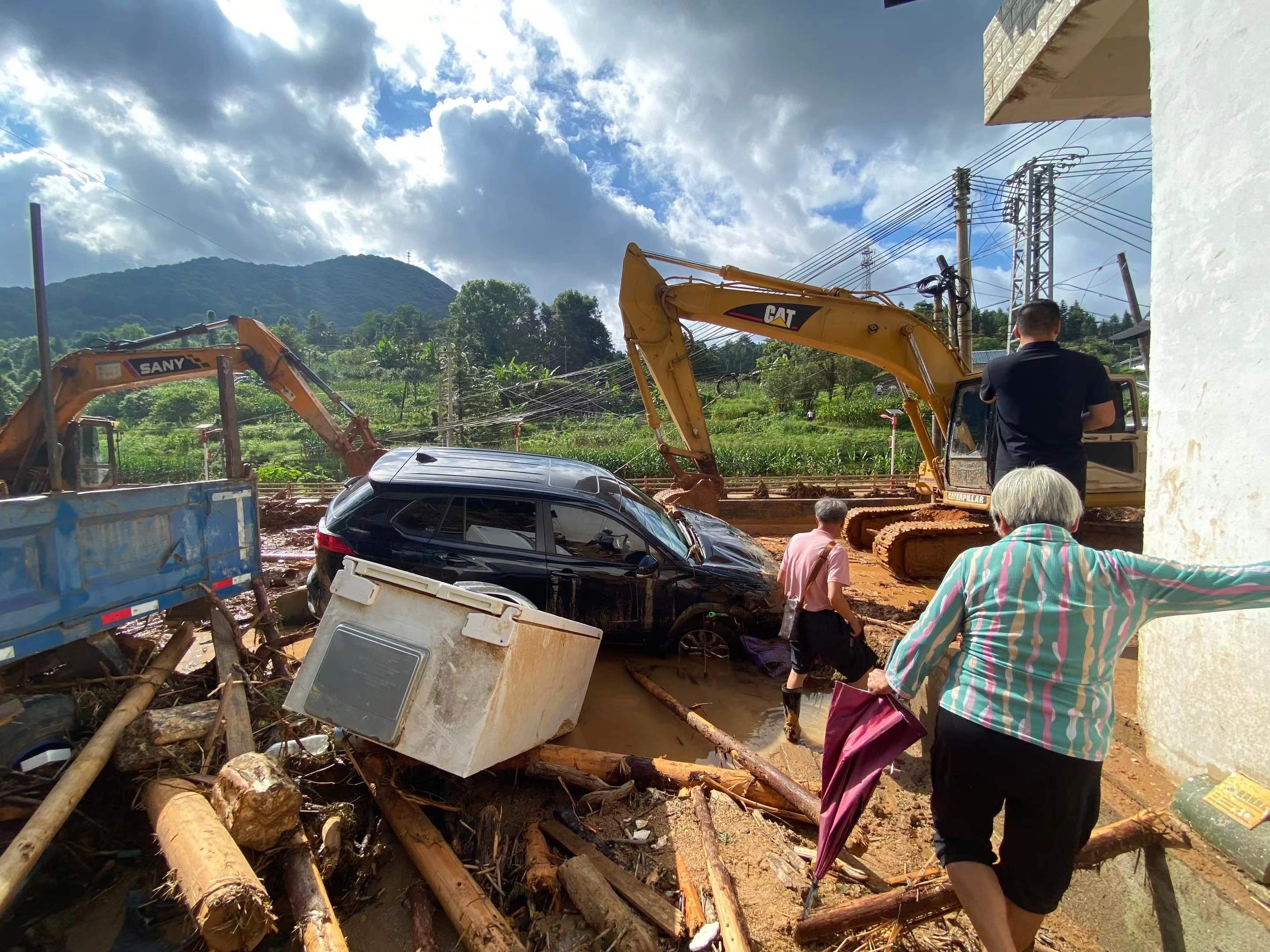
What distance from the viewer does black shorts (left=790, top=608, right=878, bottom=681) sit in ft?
12.4

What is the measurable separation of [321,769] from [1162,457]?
4.52 m

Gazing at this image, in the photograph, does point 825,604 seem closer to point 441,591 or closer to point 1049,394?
point 1049,394

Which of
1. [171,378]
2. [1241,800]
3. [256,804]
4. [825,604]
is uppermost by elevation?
[171,378]

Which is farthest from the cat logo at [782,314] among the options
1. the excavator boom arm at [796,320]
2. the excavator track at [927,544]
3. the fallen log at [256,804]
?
the fallen log at [256,804]

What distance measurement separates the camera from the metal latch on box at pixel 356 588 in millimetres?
2658

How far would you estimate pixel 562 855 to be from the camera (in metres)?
2.73

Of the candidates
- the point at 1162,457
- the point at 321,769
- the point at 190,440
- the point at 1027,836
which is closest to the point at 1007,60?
the point at 1162,457

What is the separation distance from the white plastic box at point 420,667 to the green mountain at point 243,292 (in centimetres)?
10933

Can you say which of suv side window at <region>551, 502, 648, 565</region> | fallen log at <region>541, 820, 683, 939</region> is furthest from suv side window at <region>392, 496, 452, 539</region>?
fallen log at <region>541, 820, 683, 939</region>

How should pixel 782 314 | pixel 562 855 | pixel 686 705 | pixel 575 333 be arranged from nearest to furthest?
pixel 562 855, pixel 686 705, pixel 782 314, pixel 575 333

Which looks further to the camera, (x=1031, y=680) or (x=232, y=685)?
(x=232, y=685)

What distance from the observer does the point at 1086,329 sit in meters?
49.7

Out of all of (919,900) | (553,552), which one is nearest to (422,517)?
(553,552)

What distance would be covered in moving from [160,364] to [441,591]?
774 centimetres
